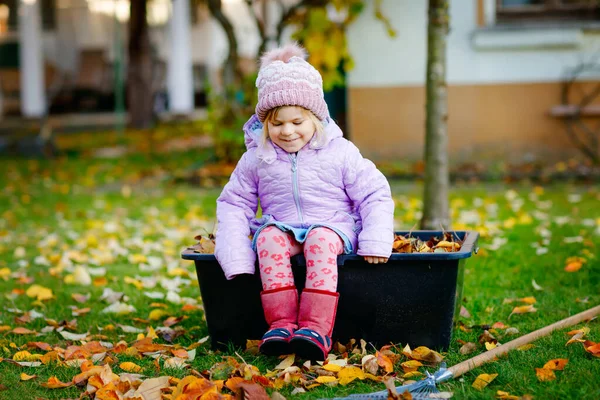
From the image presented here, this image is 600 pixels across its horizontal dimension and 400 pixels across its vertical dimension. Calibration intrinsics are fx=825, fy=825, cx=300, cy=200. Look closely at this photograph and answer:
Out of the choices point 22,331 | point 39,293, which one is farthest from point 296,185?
point 39,293

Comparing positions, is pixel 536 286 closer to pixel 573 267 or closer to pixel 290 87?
pixel 573 267

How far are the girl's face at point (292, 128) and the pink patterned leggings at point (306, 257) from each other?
13.1 inches

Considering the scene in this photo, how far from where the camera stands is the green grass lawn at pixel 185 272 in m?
2.81

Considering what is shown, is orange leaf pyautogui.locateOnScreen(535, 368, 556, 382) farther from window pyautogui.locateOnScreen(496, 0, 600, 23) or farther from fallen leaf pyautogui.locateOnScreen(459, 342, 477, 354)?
window pyautogui.locateOnScreen(496, 0, 600, 23)

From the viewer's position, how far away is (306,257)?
297 cm

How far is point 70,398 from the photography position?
8.73 ft

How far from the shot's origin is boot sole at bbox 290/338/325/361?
2792 mm

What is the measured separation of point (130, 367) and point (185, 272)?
1687 millimetres

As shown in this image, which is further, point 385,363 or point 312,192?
point 312,192

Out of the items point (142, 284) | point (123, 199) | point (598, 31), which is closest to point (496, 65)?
point (598, 31)

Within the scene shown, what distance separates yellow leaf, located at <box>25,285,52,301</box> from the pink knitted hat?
1.67m

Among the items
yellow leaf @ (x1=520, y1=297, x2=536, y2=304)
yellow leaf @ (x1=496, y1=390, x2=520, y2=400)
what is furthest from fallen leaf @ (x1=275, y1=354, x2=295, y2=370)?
yellow leaf @ (x1=520, y1=297, x2=536, y2=304)

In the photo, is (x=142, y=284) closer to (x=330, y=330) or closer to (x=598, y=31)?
(x=330, y=330)

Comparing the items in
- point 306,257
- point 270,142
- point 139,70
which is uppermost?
point 270,142
